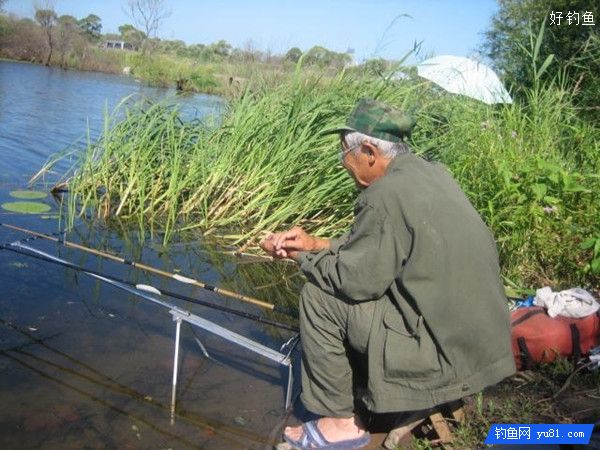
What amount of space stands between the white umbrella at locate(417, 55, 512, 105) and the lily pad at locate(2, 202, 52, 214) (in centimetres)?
379

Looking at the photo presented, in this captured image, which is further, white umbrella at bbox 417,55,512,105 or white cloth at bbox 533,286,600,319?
white umbrella at bbox 417,55,512,105

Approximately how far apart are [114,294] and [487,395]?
2473mm

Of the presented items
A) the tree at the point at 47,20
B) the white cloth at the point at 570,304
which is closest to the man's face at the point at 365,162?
the white cloth at the point at 570,304

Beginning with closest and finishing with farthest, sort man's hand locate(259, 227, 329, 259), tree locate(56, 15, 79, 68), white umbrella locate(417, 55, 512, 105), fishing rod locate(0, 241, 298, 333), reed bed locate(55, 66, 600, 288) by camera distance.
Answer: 1. man's hand locate(259, 227, 329, 259)
2. fishing rod locate(0, 241, 298, 333)
3. reed bed locate(55, 66, 600, 288)
4. white umbrella locate(417, 55, 512, 105)
5. tree locate(56, 15, 79, 68)

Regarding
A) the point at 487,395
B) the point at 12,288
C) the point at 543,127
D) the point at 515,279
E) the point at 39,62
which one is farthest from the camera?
the point at 39,62

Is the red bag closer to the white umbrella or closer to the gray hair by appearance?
the gray hair

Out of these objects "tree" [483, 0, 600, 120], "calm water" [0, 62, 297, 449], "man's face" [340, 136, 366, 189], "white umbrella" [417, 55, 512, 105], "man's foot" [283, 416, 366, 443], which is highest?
"tree" [483, 0, 600, 120]

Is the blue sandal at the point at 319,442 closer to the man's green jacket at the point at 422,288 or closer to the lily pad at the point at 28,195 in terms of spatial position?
the man's green jacket at the point at 422,288

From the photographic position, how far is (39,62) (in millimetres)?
30234

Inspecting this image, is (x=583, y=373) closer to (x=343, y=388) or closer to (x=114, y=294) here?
(x=343, y=388)

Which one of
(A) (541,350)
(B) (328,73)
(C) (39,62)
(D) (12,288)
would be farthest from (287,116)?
(C) (39,62)

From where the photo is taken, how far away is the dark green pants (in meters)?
2.13

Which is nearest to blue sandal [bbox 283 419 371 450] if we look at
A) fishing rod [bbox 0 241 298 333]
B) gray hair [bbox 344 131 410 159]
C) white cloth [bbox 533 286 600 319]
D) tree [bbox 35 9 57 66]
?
fishing rod [bbox 0 241 298 333]

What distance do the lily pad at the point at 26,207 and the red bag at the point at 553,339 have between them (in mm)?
4404
